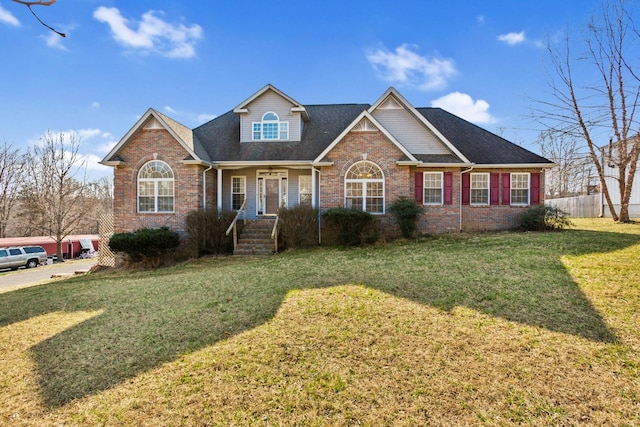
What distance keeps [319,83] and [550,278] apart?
1422 centimetres

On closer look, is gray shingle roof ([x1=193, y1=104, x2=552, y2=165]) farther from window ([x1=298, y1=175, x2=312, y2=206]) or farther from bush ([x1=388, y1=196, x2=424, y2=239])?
bush ([x1=388, y1=196, x2=424, y2=239])

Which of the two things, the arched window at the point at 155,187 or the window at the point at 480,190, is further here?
the window at the point at 480,190

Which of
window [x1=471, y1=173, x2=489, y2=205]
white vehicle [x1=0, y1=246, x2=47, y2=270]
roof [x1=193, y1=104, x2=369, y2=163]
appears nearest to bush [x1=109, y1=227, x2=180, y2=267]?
roof [x1=193, y1=104, x2=369, y2=163]

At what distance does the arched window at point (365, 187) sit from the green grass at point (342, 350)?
603cm

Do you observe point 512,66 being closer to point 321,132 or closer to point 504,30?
point 504,30

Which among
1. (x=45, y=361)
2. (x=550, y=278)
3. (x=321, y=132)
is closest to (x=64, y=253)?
(x=321, y=132)

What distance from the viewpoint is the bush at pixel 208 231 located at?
1349 cm

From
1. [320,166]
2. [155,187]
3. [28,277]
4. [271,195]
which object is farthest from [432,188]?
[28,277]

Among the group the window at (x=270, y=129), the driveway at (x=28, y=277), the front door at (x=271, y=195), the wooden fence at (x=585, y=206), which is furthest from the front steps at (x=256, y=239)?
the wooden fence at (x=585, y=206)

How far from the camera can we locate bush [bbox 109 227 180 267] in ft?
41.5

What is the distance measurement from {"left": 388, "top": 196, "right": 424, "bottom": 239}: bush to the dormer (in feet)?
20.2

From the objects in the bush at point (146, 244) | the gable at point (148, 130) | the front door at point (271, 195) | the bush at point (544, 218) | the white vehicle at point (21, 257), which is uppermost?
the gable at point (148, 130)

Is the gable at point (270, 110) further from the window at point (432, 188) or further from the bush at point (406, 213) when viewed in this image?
the window at point (432, 188)

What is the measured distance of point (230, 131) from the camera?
17.2 m
